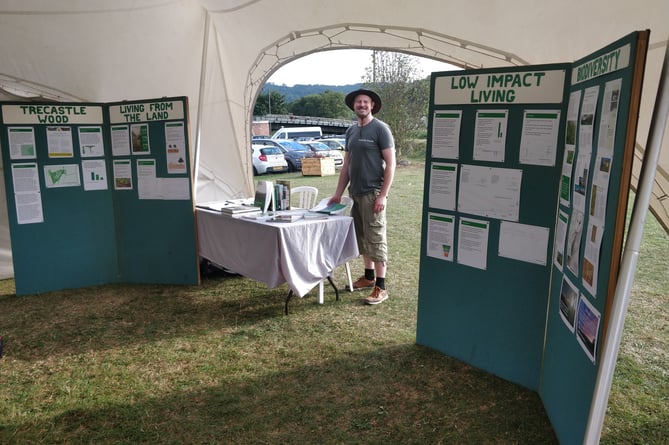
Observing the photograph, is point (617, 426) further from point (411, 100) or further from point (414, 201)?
point (411, 100)

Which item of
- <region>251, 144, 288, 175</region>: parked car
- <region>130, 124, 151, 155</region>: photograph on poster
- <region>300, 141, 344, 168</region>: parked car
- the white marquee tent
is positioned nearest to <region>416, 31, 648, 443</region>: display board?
the white marquee tent

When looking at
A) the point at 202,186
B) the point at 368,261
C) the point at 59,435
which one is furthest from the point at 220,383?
the point at 202,186

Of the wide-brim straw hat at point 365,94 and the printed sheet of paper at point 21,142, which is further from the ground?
the wide-brim straw hat at point 365,94

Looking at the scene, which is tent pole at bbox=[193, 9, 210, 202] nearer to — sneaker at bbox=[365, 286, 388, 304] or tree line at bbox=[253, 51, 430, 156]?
sneaker at bbox=[365, 286, 388, 304]

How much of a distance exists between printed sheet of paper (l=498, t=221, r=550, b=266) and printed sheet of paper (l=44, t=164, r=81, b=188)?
4.34m

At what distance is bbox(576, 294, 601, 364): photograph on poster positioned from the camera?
1.98m

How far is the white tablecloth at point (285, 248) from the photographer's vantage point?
12.8ft

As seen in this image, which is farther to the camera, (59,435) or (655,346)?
(655,346)

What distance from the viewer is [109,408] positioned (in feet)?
9.41

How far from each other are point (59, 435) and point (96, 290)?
266 centimetres

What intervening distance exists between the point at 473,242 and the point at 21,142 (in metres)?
4.51

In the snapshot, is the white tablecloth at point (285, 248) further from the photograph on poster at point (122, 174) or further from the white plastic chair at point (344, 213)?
the photograph on poster at point (122, 174)

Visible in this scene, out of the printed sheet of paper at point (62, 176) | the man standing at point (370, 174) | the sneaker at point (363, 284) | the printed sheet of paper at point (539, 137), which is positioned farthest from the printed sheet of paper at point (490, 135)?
the printed sheet of paper at point (62, 176)

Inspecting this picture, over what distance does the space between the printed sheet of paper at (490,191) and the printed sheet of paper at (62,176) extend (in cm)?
405
